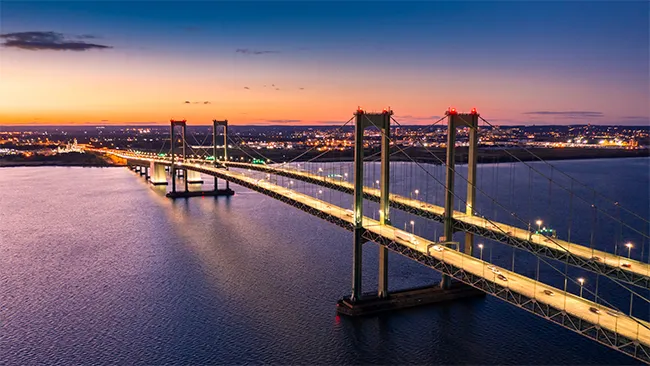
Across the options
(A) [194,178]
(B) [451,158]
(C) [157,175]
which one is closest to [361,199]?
(B) [451,158]

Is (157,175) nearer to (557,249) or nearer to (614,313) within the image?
(557,249)

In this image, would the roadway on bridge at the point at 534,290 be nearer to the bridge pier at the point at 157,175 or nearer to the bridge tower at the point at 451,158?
the bridge tower at the point at 451,158

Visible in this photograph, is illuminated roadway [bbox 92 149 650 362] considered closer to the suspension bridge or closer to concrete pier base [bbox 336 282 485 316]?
the suspension bridge

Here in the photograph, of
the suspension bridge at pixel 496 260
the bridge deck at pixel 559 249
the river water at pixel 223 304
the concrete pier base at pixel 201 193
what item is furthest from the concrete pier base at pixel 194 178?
the bridge deck at pixel 559 249

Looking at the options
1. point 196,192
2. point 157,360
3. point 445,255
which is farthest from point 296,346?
point 196,192

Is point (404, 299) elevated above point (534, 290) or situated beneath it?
situated beneath

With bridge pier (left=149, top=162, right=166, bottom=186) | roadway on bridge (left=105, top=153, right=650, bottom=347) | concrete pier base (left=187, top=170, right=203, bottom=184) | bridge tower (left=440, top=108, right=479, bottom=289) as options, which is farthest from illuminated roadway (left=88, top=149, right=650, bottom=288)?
bridge pier (left=149, top=162, right=166, bottom=186)
